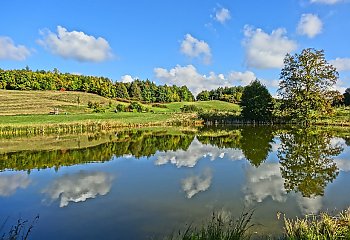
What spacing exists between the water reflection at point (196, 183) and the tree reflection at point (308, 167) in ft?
9.17

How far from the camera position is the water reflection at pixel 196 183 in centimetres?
1011

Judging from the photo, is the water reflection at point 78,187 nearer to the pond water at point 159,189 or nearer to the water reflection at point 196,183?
the pond water at point 159,189

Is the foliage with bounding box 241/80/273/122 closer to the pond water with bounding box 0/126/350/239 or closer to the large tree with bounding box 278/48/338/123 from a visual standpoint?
the large tree with bounding box 278/48/338/123

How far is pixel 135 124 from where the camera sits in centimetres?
4516

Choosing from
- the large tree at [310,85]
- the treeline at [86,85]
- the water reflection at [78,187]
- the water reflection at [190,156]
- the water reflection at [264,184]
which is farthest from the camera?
the treeline at [86,85]

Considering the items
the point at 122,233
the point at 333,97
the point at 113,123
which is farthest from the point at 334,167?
the point at 113,123

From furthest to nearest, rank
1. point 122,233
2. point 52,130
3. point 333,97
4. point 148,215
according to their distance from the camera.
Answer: point 333,97
point 52,130
point 148,215
point 122,233

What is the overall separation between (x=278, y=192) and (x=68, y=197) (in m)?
6.67

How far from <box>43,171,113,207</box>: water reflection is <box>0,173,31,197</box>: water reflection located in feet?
3.45

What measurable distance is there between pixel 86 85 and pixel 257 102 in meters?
56.9

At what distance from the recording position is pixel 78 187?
427 inches

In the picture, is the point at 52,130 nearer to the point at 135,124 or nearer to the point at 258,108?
the point at 135,124

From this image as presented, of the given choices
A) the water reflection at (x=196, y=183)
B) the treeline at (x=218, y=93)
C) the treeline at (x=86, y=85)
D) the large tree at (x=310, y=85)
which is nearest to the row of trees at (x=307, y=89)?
the large tree at (x=310, y=85)

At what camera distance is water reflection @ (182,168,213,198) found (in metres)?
10.1
